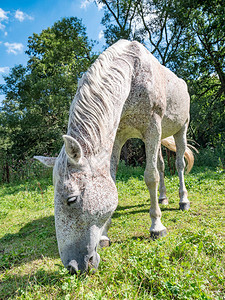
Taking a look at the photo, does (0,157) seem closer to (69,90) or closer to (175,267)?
(69,90)

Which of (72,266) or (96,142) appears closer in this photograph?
(72,266)

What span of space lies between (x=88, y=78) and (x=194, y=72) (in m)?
10.7

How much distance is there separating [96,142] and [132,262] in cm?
119

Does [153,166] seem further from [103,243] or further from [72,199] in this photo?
[72,199]

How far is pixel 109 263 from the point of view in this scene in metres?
2.09

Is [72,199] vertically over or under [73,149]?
under

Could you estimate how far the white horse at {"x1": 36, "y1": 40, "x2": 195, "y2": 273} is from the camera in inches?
68.6

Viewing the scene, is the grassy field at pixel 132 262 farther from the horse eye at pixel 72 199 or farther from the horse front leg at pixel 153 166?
the horse eye at pixel 72 199

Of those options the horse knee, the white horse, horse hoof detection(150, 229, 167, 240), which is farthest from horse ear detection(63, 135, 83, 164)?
horse hoof detection(150, 229, 167, 240)

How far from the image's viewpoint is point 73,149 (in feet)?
5.51

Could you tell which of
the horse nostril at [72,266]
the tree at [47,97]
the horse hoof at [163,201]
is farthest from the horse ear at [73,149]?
the tree at [47,97]

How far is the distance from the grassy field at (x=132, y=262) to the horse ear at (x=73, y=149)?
962 millimetres

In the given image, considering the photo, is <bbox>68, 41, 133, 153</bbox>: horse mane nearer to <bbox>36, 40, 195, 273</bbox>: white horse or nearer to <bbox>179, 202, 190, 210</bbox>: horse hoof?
<bbox>36, 40, 195, 273</bbox>: white horse

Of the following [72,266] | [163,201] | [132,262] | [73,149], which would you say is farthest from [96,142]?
[163,201]
